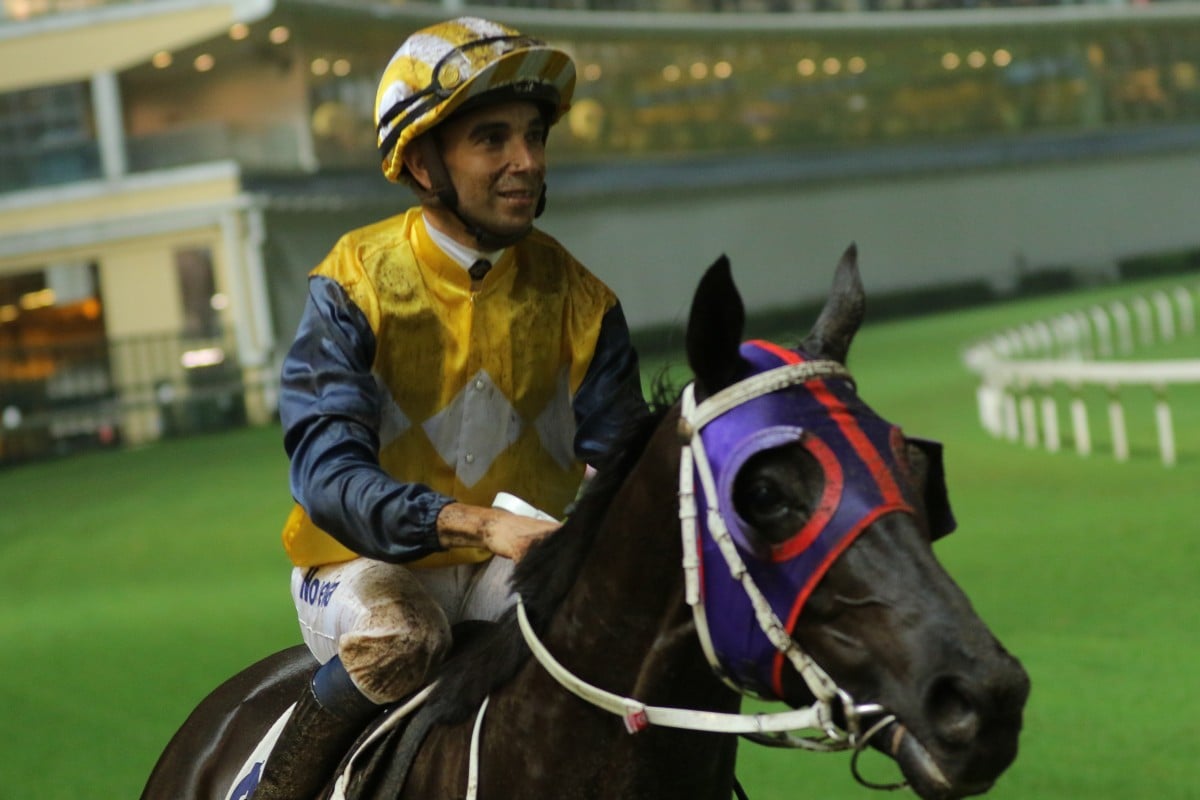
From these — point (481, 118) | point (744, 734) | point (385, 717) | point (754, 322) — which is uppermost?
point (481, 118)

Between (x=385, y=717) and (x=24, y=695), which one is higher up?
(x=385, y=717)

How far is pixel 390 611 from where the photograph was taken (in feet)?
8.90

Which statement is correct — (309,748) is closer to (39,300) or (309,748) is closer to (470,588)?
(470,588)

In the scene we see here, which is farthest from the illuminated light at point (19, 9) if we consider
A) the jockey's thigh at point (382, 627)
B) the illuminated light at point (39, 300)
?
the jockey's thigh at point (382, 627)

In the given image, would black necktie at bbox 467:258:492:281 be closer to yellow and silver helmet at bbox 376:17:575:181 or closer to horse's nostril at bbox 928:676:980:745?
yellow and silver helmet at bbox 376:17:575:181

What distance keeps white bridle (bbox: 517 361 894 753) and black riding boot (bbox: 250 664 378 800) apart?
660 millimetres

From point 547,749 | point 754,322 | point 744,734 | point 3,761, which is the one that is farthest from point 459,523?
point 754,322

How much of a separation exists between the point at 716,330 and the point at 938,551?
8.20 meters

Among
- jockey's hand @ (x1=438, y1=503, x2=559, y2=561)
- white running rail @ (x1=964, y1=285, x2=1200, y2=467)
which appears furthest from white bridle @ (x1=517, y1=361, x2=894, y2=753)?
white running rail @ (x1=964, y1=285, x2=1200, y2=467)

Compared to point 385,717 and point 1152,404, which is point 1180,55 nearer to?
point 1152,404

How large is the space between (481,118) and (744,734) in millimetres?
1104

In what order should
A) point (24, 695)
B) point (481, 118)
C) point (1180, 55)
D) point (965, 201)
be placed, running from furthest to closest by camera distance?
point (1180, 55) < point (965, 201) < point (24, 695) < point (481, 118)

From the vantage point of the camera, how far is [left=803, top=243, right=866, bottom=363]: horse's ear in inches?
90.0

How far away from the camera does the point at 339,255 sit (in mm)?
2828
